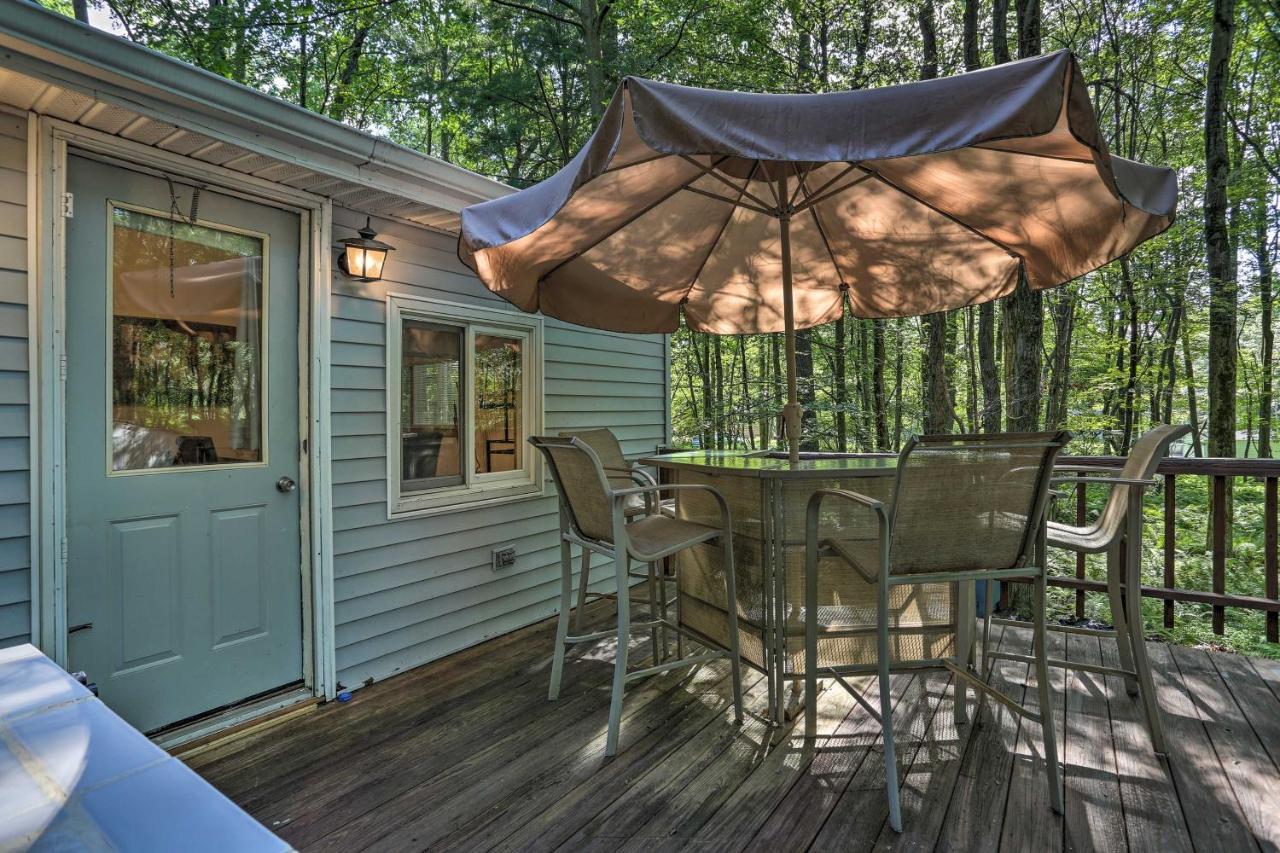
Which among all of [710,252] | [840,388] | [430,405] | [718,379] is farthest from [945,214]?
[718,379]

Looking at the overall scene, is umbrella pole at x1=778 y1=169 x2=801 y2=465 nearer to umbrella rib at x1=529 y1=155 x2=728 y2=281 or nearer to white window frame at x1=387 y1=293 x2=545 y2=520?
umbrella rib at x1=529 y1=155 x2=728 y2=281

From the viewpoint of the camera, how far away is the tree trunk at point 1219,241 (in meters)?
5.67

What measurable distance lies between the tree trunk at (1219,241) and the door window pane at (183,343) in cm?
766

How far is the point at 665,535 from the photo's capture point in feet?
8.25

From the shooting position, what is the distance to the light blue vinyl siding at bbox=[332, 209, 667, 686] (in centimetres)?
292

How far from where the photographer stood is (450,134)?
1021cm

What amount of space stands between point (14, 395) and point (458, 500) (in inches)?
71.5

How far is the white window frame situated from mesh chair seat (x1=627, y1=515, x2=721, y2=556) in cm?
120

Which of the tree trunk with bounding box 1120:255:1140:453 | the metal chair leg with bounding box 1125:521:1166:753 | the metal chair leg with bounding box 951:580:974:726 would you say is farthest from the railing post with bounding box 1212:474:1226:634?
the tree trunk with bounding box 1120:255:1140:453

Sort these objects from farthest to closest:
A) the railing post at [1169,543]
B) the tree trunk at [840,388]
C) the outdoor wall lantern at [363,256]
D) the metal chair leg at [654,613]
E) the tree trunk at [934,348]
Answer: the tree trunk at [840,388], the tree trunk at [934,348], the railing post at [1169,543], the metal chair leg at [654,613], the outdoor wall lantern at [363,256]

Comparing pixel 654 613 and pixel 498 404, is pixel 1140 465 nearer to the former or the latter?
pixel 654 613

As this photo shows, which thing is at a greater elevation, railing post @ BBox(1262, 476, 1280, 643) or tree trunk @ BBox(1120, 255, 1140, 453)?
tree trunk @ BBox(1120, 255, 1140, 453)

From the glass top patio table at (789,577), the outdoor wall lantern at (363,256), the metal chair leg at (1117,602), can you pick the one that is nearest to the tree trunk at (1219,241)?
the metal chair leg at (1117,602)

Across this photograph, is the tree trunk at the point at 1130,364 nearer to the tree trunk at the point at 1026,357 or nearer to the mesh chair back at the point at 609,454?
the tree trunk at the point at 1026,357
